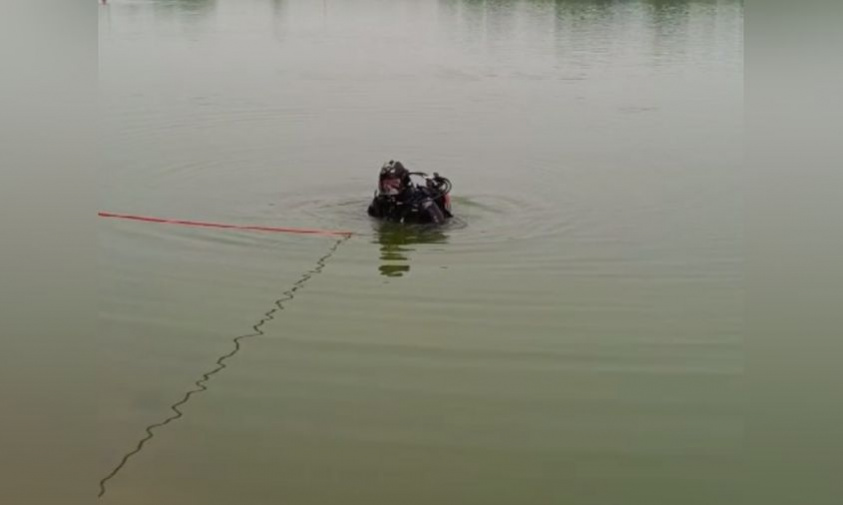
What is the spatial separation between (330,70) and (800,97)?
23.7 feet

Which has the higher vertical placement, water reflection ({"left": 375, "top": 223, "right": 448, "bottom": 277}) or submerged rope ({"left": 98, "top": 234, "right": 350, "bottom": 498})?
water reflection ({"left": 375, "top": 223, "right": 448, "bottom": 277})

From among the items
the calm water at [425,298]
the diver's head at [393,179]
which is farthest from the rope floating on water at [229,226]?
the diver's head at [393,179]

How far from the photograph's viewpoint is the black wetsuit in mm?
9344

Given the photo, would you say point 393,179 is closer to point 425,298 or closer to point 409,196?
point 409,196

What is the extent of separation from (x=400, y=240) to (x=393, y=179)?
49 cm

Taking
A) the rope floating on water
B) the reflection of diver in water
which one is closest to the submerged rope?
the rope floating on water

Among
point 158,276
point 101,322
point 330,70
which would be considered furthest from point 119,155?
point 330,70

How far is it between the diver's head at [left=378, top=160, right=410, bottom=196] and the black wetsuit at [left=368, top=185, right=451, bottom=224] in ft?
0.13

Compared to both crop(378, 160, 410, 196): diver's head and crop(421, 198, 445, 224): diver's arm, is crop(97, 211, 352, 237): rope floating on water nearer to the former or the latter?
crop(378, 160, 410, 196): diver's head

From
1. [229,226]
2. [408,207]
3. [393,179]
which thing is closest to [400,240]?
[408,207]

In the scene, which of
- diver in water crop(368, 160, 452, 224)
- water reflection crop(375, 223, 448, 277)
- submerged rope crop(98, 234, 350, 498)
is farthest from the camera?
diver in water crop(368, 160, 452, 224)

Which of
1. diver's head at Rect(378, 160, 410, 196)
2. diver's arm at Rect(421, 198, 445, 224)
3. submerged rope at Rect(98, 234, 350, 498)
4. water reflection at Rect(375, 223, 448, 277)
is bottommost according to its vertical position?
submerged rope at Rect(98, 234, 350, 498)

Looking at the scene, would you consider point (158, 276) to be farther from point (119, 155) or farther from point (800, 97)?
point (800, 97)

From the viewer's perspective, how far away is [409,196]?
934 centimetres
